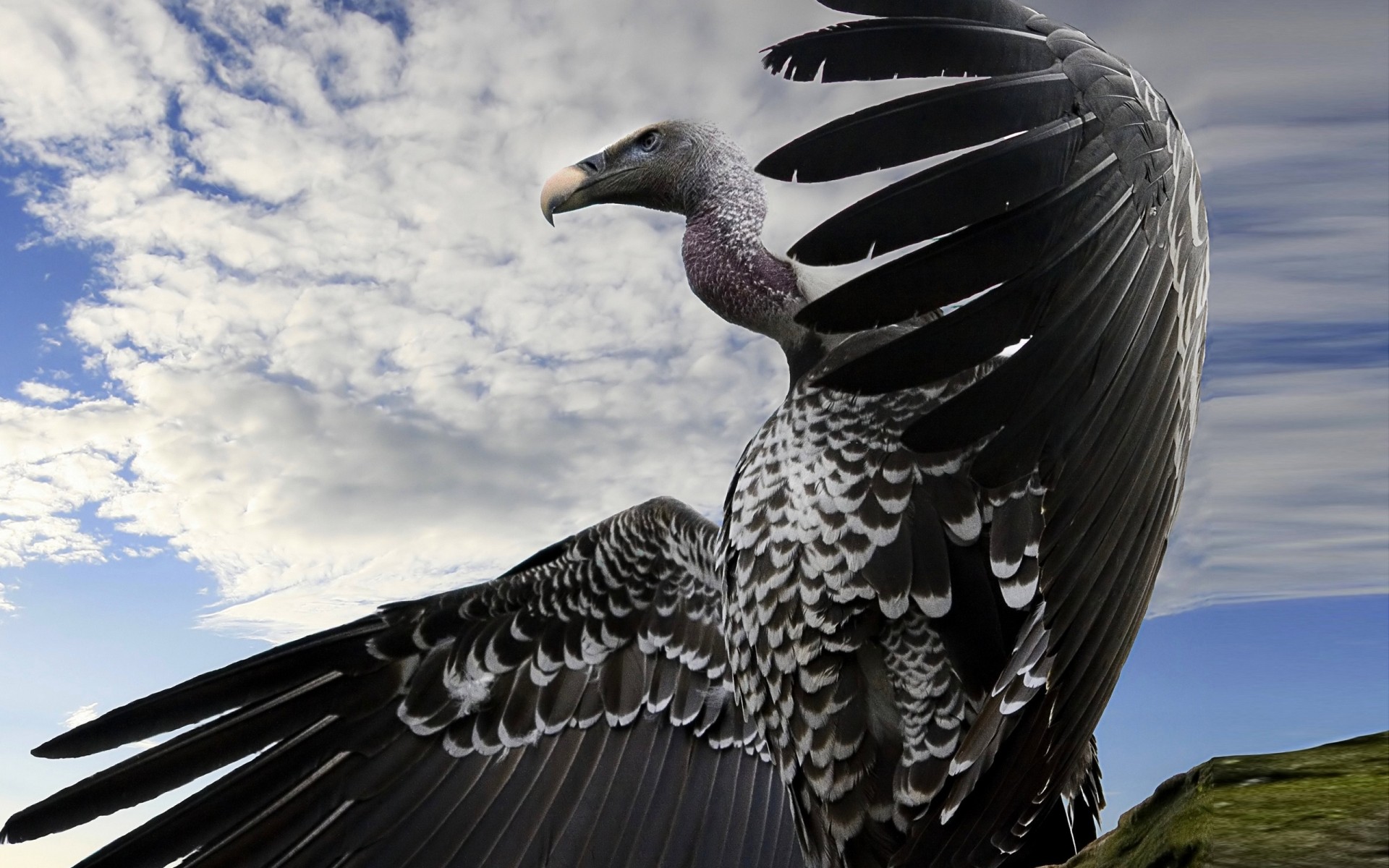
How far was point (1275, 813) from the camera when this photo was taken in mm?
1566

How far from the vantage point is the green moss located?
4.88ft

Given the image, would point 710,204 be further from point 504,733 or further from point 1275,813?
point 1275,813

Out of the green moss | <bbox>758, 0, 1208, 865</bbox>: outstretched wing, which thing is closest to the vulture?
<bbox>758, 0, 1208, 865</bbox>: outstretched wing

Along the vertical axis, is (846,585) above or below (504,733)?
above

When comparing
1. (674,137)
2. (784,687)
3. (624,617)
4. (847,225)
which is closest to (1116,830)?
(847,225)

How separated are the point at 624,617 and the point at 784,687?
1236mm

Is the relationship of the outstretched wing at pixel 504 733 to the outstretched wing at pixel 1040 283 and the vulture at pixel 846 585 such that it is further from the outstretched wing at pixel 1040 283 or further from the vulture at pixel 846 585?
the outstretched wing at pixel 1040 283

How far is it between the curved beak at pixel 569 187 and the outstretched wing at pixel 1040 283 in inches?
Result: 120

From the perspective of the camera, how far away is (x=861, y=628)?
3.52 meters

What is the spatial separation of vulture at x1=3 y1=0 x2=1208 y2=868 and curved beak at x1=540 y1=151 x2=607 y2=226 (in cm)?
2

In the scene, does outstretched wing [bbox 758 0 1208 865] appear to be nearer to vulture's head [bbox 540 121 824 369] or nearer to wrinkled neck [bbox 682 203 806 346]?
vulture's head [bbox 540 121 824 369]

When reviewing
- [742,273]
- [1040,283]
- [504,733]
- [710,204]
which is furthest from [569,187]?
[1040,283]

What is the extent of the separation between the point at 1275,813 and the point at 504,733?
3.58 meters

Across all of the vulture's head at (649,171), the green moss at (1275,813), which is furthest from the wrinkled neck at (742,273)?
the green moss at (1275,813)
